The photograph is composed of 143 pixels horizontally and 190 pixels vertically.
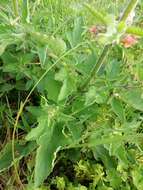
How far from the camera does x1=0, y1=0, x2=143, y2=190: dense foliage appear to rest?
1.34 meters

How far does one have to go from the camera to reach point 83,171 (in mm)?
1557

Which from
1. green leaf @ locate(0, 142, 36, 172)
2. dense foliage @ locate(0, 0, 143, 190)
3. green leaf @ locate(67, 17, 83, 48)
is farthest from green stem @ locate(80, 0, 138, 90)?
green leaf @ locate(0, 142, 36, 172)

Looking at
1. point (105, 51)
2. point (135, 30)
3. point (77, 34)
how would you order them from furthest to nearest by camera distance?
point (77, 34) < point (105, 51) < point (135, 30)

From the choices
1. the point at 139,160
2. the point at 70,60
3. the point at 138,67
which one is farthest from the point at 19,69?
the point at 139,160

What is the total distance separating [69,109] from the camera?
4.70 feet

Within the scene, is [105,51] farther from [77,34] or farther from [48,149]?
[48,149]

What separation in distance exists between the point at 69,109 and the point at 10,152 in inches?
9.3

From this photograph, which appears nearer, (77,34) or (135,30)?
(135,30)

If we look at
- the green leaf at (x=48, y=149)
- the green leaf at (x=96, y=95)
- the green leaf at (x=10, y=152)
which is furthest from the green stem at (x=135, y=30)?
the green leaf at (x=10, y=152)

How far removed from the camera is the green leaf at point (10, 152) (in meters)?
1.46

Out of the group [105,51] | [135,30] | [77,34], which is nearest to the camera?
[135,30]

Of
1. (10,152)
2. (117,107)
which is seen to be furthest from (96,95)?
(10,152)

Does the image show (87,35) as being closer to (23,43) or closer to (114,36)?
(23,43)

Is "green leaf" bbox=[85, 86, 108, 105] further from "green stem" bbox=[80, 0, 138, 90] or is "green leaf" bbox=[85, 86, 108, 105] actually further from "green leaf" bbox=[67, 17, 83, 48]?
"green leaf" bbox=[67, 17, 83, 48]
